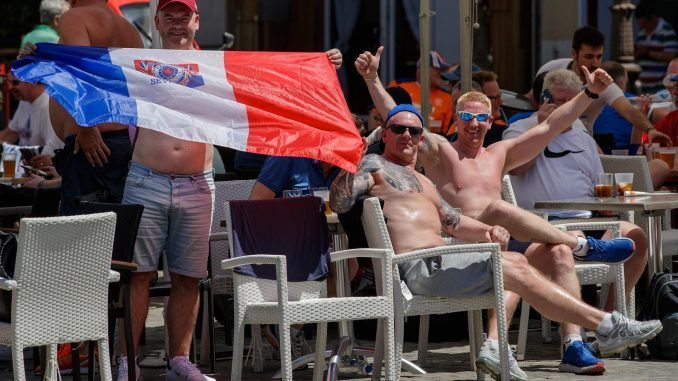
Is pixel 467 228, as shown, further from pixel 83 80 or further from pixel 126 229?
pixel 83 80

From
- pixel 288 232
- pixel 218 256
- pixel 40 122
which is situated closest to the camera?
pixel 288 232

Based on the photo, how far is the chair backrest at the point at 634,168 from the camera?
9.12m

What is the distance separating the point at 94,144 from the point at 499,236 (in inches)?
84.5

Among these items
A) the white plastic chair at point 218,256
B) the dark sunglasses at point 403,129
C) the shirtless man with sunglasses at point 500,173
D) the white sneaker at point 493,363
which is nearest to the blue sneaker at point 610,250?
the shirtless man with sunglasses at point 500,173

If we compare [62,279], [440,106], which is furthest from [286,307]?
[440,106]

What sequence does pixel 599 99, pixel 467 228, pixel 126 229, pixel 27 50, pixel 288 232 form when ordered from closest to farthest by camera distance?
pixel 126 229, pixel 27 50, pixel 288 232, pixel 467 228, pixel 599 99

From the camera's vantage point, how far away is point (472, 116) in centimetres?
805

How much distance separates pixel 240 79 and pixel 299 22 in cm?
1018

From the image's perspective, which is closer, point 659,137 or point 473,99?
point 473,99

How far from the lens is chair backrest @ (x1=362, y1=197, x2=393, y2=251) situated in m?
6.83

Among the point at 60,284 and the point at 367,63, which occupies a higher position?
the point at 367,63

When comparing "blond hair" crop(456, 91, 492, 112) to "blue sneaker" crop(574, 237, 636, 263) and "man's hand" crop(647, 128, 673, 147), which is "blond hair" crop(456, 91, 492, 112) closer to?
"blue sneaker" crop(574, 237, 636, 263)

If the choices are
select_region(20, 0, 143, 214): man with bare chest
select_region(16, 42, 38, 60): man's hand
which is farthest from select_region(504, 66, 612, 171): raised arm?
select_region(16, 42, 38, 60): man's hand

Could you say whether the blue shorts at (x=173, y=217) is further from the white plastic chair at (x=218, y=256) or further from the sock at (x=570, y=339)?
the sock at (x=570, y=339)
